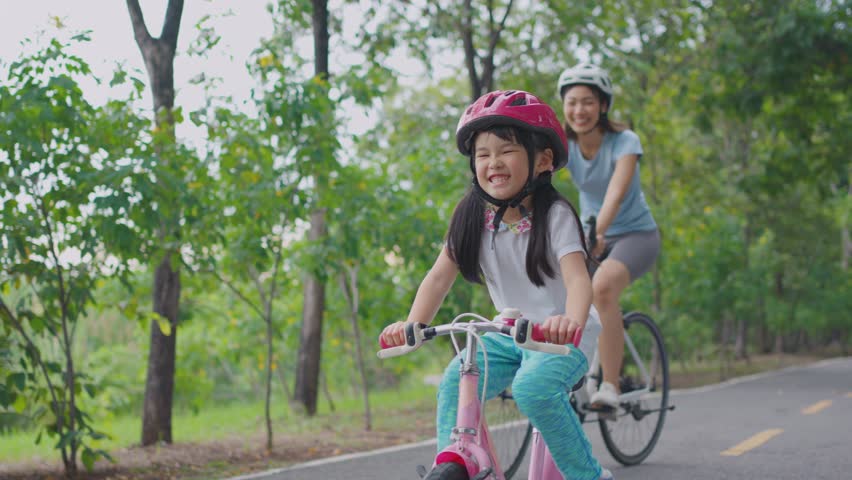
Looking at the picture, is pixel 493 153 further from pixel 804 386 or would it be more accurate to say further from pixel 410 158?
pixel 804 386

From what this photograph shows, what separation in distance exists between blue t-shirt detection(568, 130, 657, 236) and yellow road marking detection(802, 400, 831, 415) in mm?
4857

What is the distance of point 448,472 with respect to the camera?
2.78 metres

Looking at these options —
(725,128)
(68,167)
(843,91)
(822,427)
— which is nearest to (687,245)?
(843,91)

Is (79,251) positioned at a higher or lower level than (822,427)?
higher

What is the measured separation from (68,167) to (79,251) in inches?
21.0

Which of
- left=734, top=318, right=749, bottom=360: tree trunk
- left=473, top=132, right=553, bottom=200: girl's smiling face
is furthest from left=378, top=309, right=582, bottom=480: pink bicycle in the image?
left=734, top=318, right=749, bottom=360: tree trunk

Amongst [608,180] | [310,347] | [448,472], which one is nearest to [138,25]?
[608,180]

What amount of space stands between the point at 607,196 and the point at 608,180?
0.28m

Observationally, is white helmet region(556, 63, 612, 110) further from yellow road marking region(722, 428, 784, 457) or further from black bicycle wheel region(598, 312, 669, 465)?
yellow road marking region(722, 428, 784, 457)

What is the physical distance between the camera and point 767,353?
3234cm

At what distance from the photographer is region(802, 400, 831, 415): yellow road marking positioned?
991 centimetres

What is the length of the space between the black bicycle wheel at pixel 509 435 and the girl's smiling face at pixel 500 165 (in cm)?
191

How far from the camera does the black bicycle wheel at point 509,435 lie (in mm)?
5203

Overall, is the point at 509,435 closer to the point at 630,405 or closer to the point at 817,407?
the point at 630,405
